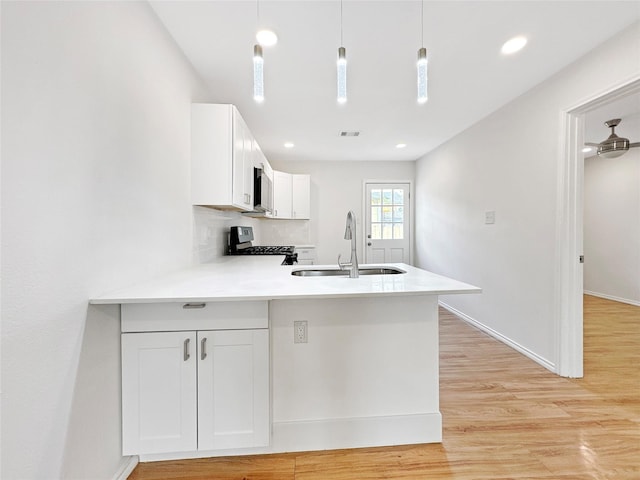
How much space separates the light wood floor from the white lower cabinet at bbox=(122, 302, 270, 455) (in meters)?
0.21

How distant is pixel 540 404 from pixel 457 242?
219cm

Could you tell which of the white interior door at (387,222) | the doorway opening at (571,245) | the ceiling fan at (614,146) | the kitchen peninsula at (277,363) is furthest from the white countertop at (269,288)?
the white interior door at (387,222)

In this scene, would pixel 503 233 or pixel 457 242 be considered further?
pixel 457 242

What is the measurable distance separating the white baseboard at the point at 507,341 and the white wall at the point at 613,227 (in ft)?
9.71

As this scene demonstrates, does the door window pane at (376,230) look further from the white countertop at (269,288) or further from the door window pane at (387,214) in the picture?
the white countertop at (269,288)

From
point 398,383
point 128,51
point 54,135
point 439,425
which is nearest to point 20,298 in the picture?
point 54,135

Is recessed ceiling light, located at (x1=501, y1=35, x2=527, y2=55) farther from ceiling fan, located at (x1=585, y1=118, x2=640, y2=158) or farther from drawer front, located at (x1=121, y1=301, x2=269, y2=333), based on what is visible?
drawer front, located at (x1=121, y1=301, x2=269, y2=333)

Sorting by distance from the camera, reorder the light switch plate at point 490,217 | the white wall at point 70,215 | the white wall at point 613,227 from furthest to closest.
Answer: the white wall at point 613,227 → the light switch plate at point 490,217 → the white wall at point 70,215

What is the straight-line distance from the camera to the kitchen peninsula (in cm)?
129

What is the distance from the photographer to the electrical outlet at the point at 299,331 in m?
1.49

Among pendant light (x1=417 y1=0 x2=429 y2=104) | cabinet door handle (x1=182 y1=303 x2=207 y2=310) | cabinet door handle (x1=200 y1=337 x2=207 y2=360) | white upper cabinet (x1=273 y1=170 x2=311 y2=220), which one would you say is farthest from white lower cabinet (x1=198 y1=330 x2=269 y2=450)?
white upper cabinet (x1=273 y1=170 x2=311 y2=220)

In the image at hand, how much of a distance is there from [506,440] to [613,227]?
16.2 ft

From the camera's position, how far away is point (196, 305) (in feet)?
4.28

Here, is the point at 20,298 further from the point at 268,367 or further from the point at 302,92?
the point at 302,92
